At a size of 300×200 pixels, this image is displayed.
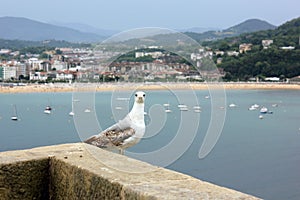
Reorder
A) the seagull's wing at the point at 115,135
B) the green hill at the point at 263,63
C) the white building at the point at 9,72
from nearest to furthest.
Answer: the seagull's wing at the point at 115,135 → the green hill at the point at 263,63 → the white building at the point at 9,72

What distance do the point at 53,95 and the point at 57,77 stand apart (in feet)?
10.4

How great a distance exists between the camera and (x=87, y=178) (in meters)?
2.62

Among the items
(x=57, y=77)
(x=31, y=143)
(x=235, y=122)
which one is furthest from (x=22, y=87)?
(x=31, y=143)

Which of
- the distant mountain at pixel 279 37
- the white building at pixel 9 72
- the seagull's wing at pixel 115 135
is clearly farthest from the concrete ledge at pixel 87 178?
the white building at pixel 9 72

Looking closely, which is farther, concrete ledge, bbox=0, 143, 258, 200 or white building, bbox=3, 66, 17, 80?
white building, bbox=3, 66, 17, 80

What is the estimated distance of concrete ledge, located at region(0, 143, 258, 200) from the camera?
2.22 metres

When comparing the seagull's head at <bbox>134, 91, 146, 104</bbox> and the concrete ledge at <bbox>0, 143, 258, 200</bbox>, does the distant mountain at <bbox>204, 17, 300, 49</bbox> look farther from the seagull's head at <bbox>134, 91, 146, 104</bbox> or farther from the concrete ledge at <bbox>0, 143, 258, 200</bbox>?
the concrete ledge at <bbox>0, 143, 258, 200</bbox>

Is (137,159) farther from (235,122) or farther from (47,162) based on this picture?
(235,122)

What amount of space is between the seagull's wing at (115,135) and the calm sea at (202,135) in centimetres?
6

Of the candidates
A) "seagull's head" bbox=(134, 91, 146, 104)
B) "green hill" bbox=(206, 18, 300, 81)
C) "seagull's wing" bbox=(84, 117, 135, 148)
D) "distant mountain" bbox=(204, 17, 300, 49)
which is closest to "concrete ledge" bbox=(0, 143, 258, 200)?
"seagull's wing" bbox=(84, 117, 135, 148)

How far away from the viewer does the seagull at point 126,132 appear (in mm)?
3021

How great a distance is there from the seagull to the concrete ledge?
0.10 meters

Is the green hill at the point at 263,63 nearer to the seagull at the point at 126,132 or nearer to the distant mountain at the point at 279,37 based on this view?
the distant mountain at the point at 279,37

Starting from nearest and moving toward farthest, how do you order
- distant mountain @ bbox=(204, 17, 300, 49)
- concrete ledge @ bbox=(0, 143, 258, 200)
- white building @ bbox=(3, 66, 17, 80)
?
concrete ledge @ bbox=(0, 143, 258, 200)
white building @ bbox=(3, 66, 17, 80)
distant mountain @ bbox=(204, 17, 300, 49)
